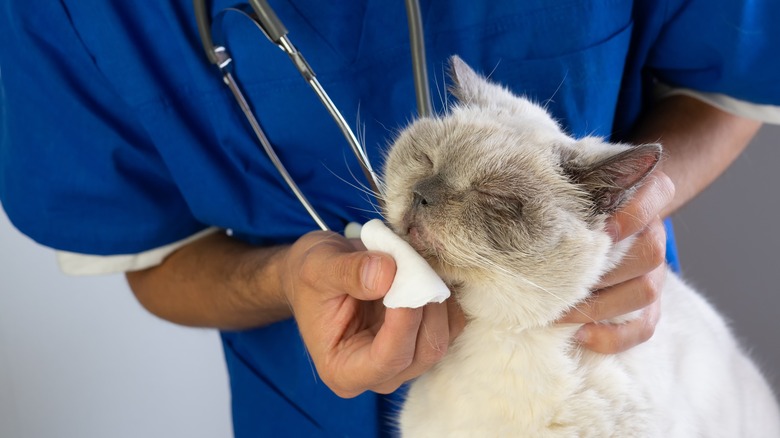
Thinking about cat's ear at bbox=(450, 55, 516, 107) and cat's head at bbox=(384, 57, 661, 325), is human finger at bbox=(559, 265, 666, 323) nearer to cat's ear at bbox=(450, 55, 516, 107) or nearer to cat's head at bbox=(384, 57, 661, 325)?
cat's head at bbox=(384, 57, 661, 325)

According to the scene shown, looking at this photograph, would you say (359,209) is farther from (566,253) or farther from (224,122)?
(566,253)

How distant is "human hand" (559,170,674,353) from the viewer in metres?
0.78

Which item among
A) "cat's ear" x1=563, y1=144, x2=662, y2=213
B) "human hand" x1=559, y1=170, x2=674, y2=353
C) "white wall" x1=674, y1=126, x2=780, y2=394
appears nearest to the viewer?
"cat's ear" x1=563, y1=144, x2=662, y2=213

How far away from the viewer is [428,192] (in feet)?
2.38

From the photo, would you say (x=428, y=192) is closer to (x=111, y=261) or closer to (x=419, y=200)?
(x=419, y=200)

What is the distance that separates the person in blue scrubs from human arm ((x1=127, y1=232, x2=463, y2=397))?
0.03 feet

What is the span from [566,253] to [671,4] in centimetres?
55

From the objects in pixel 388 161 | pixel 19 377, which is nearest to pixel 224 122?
pixel 388 161

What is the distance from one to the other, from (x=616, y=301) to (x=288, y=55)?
1.68 feet

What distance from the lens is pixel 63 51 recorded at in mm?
1034

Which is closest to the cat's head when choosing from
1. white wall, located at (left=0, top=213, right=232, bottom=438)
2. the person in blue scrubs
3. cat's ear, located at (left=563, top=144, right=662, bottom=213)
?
cat's ear, located at (left=563, top=144, right=662, bottom=213)

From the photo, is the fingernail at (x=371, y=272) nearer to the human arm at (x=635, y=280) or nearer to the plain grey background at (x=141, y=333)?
the human arm at (x=635, y=280)

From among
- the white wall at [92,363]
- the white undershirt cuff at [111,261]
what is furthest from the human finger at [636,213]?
the white wall at [92,363]

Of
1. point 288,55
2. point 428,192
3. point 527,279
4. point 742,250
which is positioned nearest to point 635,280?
point 527,279
